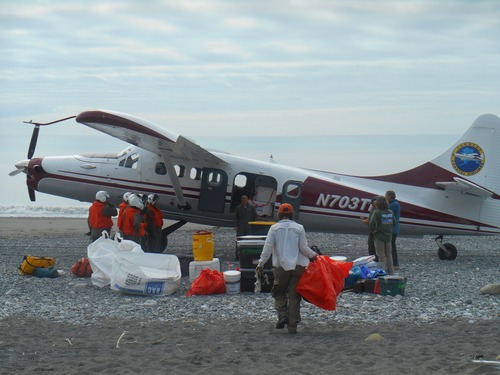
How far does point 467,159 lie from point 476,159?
188 mm

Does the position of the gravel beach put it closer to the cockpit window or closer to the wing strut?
the wing strut

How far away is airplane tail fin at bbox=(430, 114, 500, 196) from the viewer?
53.7ft

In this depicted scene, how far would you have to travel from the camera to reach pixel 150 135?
15281mm

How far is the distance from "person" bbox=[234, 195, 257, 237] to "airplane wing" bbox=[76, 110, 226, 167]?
142 cm

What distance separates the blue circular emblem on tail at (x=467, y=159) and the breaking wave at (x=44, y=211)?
2275 cm

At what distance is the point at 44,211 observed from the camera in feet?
130

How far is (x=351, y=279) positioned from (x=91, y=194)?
8137mm

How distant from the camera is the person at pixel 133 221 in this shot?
13867 millimetres

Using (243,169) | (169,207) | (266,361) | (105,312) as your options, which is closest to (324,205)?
(243,169)

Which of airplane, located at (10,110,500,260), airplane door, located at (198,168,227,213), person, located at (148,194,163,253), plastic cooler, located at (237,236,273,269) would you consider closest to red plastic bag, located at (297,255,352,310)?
plastic cooler, located at (237,236,273,269)

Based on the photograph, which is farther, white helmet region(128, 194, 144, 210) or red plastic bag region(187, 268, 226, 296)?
white helmet region(128, 194, 144, 210)

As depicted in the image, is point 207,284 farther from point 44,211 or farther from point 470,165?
point 44,211

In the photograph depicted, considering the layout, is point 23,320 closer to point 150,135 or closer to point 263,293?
point 263,293

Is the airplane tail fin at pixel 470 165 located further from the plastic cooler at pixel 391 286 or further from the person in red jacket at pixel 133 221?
the person in red jacket at pixel 133 221
